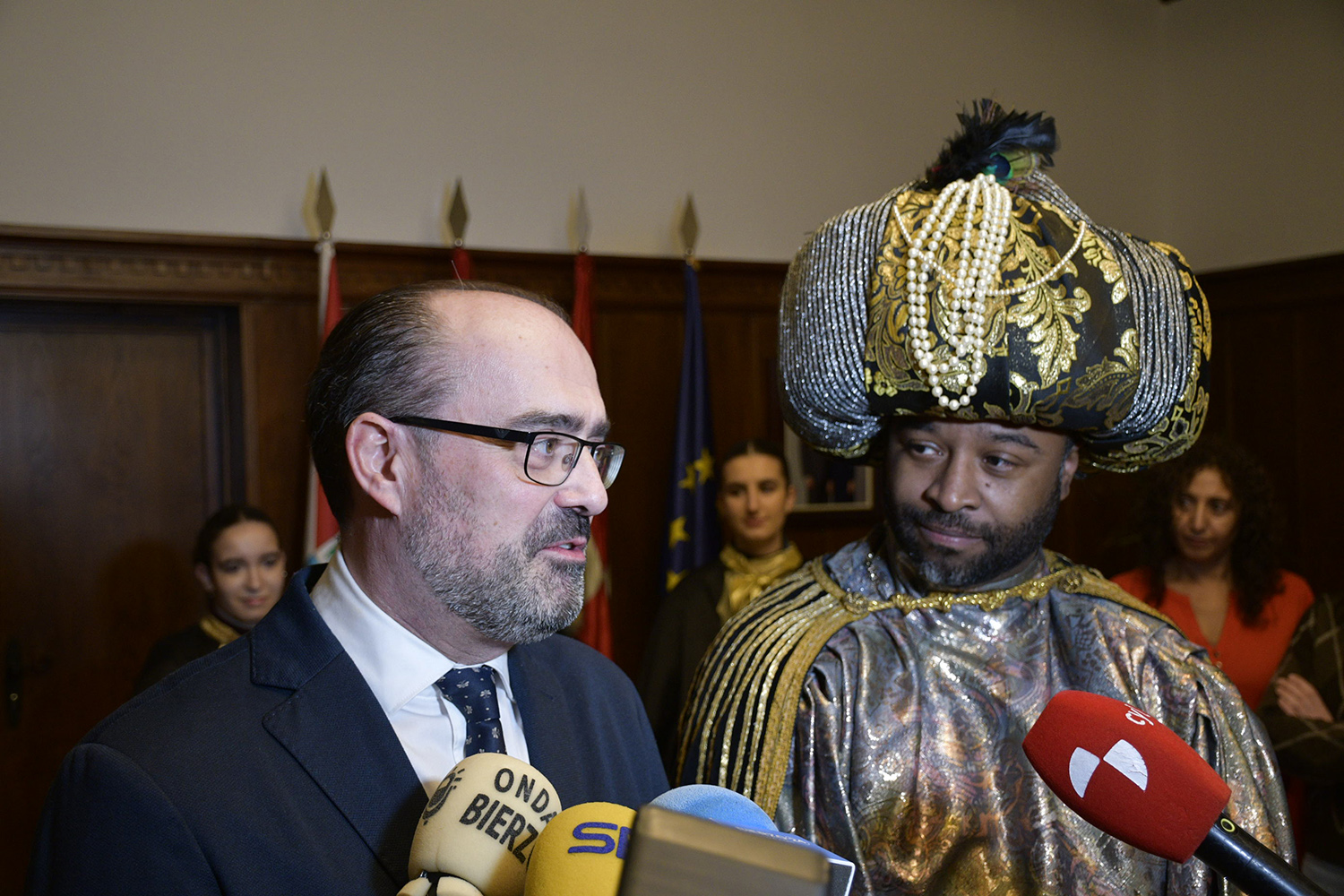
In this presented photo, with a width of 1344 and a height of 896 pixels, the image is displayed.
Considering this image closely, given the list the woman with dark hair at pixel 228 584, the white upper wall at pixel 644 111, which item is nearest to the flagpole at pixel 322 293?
the white upper wall at pixel 644 111

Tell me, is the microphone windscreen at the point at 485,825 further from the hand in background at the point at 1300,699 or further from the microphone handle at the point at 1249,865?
the hand in background at the point at 1300,699

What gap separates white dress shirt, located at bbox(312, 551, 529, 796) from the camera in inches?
43.4

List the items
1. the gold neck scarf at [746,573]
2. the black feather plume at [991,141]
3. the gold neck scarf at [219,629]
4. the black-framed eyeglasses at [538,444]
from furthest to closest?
the gold neck scarf at [746,573], the gold neck scarf at [219,629], the black feather plume at [991,141], the black-framed eyeglasses at [538,444]

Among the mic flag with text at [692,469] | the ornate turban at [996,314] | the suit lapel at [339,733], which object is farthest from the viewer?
the mic flag with text at [692,469]

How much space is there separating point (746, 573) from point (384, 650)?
226 centimetres

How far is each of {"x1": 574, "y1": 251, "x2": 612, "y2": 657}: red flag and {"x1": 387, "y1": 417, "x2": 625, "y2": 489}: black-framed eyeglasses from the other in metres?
2.49

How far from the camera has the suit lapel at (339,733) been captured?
3.30 ft

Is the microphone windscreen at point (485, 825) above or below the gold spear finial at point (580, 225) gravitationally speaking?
below

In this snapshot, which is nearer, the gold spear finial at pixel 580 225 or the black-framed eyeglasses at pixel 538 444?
the black-framed eyeglasses at pixel 538 444

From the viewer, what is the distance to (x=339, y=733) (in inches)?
40.9

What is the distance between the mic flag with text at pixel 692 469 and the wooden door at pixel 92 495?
65.7 inches

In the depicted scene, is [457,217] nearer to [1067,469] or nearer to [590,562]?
[590,562]

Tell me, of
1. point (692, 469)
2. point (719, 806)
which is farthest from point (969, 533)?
point (692, 469)

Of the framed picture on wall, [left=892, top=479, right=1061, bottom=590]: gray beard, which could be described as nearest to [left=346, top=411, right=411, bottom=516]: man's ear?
[left=892, top=479, right=1061, bottom=590]: gray beard
